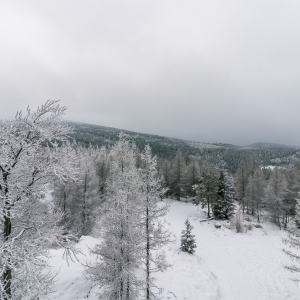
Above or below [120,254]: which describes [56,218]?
above

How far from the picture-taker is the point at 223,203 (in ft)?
108

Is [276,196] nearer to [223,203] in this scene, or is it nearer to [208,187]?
[223,203]

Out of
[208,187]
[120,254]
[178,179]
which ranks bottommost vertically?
[178,179]

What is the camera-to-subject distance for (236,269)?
58.0 feet

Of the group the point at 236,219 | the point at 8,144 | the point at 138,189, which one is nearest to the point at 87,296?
the point at 138,189

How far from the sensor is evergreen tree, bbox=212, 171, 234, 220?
32.7 metres

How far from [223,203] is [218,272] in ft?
58.4

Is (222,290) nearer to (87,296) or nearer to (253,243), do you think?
(87,296)

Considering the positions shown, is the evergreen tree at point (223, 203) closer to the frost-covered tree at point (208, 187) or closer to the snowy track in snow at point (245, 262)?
the frost-covered tree at point (208, 187)

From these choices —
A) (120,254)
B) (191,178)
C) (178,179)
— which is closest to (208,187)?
(191,178)

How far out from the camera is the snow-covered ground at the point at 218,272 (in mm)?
11749

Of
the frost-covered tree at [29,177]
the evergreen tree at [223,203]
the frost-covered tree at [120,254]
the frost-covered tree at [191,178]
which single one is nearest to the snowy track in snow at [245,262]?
the evergreen tree at [223,203]

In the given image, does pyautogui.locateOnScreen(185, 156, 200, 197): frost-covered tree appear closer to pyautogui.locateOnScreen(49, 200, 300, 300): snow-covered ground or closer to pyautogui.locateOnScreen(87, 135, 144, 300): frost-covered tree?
pyautogui.locateOnScreen(49, 200, 300, 300): snow-covered ground

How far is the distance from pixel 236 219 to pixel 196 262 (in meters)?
14.0
